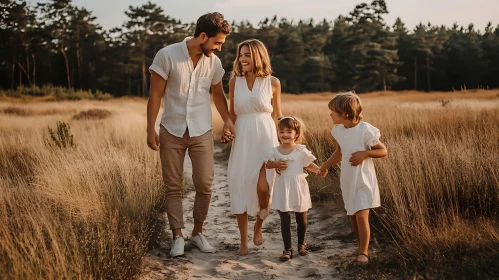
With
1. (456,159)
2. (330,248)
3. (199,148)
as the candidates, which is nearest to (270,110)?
(199,148)

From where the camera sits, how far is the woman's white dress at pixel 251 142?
15.7 ft

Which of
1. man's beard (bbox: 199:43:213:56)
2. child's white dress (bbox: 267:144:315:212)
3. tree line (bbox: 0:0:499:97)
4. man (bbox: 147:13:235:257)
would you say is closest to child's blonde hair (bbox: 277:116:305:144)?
child's white dress (bbox: 267:144:315:212)

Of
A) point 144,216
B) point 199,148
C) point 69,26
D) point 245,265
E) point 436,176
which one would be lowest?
point 245,265

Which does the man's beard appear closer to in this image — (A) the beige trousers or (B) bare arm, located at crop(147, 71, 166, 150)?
(B) bare arm, located at crop(147, 71, 166, 150)

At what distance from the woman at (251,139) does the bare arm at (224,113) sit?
62 mm

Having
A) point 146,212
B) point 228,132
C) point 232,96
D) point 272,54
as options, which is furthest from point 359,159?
point 272,54

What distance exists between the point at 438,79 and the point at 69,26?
38.8 m

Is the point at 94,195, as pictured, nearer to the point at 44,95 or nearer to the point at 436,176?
the point at 436,176

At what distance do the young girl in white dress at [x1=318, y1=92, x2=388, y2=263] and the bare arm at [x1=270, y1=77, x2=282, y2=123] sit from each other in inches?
31.1

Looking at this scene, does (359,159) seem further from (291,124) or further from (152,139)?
(152,139)

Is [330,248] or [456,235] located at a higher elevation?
[456,235]

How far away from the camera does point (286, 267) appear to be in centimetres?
441

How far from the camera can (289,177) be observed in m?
4.58

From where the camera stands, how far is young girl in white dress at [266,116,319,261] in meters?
4.54
